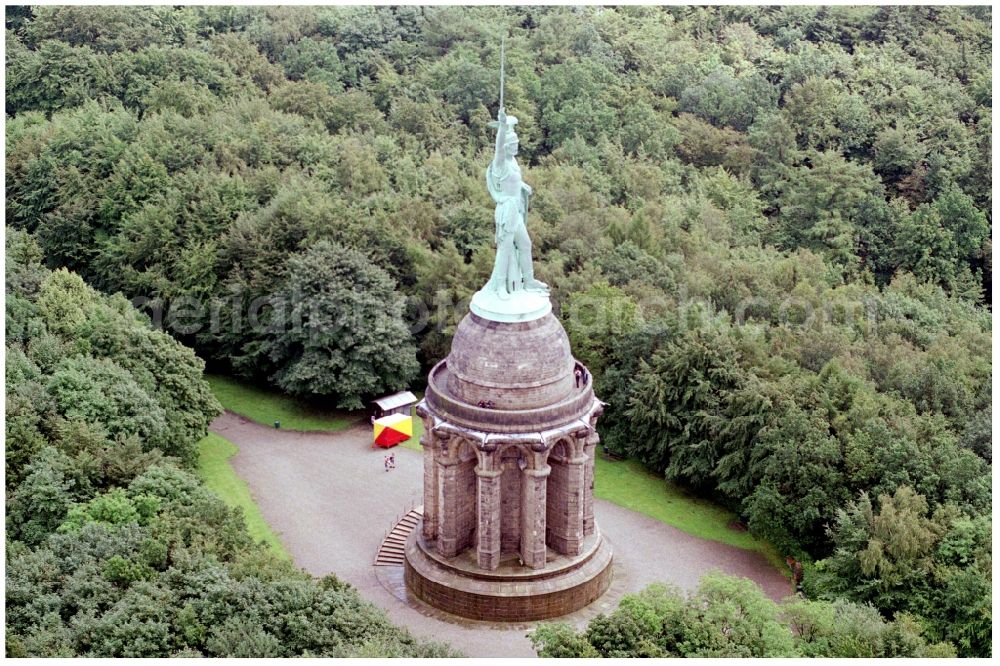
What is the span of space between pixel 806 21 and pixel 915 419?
74885 mm

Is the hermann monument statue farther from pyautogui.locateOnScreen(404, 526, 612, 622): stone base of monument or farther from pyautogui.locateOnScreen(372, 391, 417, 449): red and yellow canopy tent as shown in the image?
pyautogui.locateOnScreen(372, 391, 417, 449): red and yellow canopy tent

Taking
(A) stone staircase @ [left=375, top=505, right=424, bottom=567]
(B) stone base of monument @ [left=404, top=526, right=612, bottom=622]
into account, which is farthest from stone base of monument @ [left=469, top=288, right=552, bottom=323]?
(A) stone staircase @ [left=375, top=505, right=424, bottom=567]

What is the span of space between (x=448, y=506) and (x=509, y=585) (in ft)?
14.9

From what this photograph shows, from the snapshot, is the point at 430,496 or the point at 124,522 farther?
the point at 124,522

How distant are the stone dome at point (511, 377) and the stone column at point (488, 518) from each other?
251cm

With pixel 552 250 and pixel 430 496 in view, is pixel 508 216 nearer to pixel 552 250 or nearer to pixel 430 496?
pixel 430 496

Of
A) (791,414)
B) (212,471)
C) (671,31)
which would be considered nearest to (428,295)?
(212,471)

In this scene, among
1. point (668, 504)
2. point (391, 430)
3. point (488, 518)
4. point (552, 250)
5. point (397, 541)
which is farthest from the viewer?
point (552, 250)

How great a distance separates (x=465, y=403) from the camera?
57.8m

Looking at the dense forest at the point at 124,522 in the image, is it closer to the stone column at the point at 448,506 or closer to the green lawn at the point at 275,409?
the stone column at the point at 448,506

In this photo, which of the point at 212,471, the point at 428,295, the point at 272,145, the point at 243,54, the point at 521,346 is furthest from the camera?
the point at 243,54

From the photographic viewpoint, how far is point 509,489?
60.0m

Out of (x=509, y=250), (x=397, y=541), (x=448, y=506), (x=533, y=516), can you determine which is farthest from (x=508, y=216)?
(x=397, y=541)

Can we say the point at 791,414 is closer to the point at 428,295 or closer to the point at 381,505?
the point at 381,505
